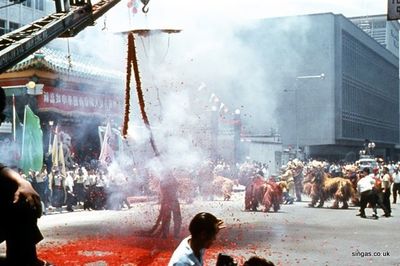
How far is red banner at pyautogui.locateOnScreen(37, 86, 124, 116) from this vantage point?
931 inches

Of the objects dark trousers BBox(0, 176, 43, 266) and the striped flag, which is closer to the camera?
dark trousers BBox(0, 176, 43, 266)

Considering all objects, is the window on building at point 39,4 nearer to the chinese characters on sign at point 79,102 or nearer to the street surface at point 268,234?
the chinese characters on sign at point 79,102

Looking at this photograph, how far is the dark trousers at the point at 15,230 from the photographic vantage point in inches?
92.1

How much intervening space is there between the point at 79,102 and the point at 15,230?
2394 centimetres

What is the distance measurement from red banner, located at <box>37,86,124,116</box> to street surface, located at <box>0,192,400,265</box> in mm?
6413

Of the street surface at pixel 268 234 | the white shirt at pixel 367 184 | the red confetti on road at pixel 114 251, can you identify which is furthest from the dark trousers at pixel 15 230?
the white shirt at pixel 367 184

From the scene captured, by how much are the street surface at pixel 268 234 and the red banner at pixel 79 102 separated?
6413mm

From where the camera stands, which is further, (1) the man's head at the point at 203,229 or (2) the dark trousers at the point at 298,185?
(2) the dark trousers at the point at 298,185

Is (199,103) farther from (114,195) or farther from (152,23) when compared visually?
(152,23)

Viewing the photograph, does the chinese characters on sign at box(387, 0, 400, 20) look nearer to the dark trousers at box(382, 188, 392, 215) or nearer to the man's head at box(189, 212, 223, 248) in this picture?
the man's head at box(189, 212, 223, 248)

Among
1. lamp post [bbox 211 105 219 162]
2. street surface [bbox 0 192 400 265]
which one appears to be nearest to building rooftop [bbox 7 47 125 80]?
street surface [bbox 0 192 400 265]

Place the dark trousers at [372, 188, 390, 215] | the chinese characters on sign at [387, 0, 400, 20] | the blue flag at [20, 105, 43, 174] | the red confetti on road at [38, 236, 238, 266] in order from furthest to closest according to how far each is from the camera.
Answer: the blue flag at [20, 105, 43, 174]
the dark trousers at [372, 188, 390, 215]
the red confetti on road at [38, 236, 238, 266]
the chinese characters on sign at [387, 0, 400, 20]

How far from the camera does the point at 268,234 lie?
543 inches

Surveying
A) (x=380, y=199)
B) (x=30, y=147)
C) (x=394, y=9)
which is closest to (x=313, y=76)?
(x=380, y=199)
